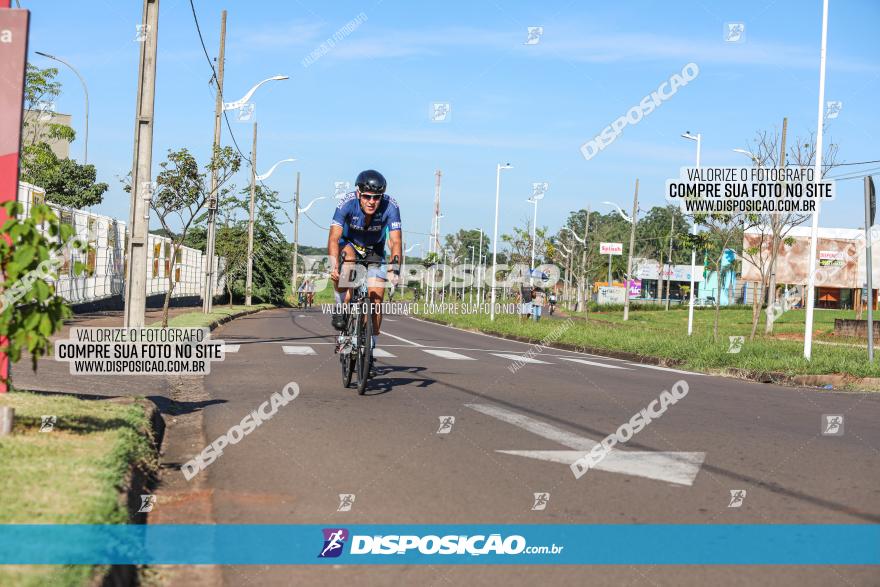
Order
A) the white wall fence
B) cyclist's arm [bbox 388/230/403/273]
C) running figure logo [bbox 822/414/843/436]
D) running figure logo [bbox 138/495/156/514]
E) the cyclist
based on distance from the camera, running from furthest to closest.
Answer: the white wall fence < the cyclist < cyclist's arm [bbox 388/230/403/273] < running figure logo [bbox 822/414/843/436] < running figure logo [bbox 138/495/156/514]

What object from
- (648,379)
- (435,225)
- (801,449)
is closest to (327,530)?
(801,449)

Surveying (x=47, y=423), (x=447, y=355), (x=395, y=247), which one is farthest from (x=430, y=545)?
(x=447, y=355)

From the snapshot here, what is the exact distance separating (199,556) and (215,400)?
17.0ft

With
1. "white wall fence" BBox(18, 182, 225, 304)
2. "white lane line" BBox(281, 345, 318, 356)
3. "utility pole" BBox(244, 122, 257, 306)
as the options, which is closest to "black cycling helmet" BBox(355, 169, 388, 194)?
"white lane line" BBox(281, 345, 318, 356)

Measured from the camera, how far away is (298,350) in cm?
1655

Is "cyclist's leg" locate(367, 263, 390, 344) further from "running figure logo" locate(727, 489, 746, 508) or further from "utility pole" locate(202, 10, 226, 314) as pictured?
"utility pole" locate(202, 10, 226, 314)

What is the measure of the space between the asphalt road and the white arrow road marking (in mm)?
22

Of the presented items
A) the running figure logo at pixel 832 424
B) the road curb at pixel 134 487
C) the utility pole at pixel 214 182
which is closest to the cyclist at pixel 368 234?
the road curb at pixel 134 487

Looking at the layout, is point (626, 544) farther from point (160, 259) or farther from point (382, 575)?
point (160, 259)

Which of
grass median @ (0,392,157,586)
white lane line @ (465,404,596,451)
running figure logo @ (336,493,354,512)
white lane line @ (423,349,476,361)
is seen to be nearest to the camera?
grass median @ (0,392,157,586)

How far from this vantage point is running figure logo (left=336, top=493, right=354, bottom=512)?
495 cm

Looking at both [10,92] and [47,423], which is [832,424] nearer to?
[47,423]

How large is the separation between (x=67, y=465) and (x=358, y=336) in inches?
208

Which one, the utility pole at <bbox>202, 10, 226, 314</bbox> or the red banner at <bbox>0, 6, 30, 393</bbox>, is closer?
the red banner at <bbox>0, 6, 30, 393</bbox>
